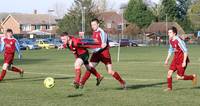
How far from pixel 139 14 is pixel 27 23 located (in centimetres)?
3782

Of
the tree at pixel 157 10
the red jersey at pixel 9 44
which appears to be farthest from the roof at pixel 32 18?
the red jersey at pixel 9 44

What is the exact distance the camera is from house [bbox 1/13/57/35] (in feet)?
507

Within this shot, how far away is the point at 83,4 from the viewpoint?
115688 mm

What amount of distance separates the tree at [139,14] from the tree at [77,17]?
1823 cm

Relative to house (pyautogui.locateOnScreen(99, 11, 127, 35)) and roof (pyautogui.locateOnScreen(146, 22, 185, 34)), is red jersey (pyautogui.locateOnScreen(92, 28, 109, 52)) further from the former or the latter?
house (pyautogui.locateOnScreen(99, 11, 127, 35))

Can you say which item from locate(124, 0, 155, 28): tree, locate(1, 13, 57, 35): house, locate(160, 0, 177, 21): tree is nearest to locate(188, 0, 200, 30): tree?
locate(160, 0, 177, 21): tree

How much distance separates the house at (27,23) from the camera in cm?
15450

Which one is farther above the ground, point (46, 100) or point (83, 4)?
point (83, 4)

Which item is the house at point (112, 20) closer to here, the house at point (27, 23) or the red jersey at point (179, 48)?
the house at point (27, 23)

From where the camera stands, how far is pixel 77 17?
11438 cm

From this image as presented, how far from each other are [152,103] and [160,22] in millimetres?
127245

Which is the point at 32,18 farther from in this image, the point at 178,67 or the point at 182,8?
the point at 178,67

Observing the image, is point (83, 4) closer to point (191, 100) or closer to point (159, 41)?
point (159, 41)

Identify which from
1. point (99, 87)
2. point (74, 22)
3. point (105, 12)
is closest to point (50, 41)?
point (74, 22)
